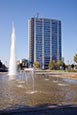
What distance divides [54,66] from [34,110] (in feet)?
503

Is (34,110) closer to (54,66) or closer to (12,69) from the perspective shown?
(12,69)

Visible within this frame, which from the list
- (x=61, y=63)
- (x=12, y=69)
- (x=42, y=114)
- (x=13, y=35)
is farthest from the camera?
(x=61, y=63)

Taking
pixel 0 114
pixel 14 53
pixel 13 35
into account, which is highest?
A: pixel 13 35

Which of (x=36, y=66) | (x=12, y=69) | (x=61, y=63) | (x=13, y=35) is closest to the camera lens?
(x=13, y=35)

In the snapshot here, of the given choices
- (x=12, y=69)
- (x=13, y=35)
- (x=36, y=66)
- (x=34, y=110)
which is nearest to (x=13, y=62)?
(x=12, y=69)

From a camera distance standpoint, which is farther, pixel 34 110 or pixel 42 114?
pixel 34 110

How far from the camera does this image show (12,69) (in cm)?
8925

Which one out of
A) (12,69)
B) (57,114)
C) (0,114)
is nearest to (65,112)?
(57,114)

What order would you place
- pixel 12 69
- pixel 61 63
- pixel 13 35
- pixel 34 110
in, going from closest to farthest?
pixel 34 110 < pixel 13 35 < pixel 12 69 < pixel 61 63

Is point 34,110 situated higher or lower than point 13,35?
lower

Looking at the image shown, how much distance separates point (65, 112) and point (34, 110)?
1.58 meters

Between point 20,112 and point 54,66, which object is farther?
point 54,66

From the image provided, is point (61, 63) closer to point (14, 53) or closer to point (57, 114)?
point (14, 53)

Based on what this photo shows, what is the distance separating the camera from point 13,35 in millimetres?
83125
